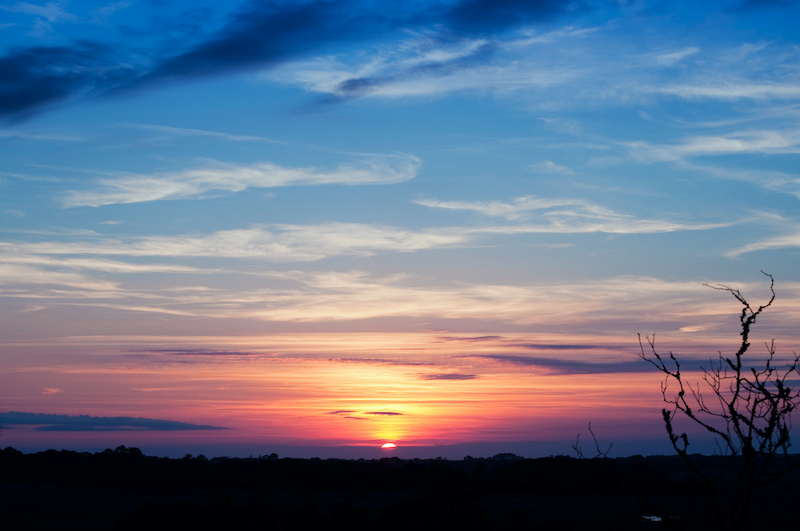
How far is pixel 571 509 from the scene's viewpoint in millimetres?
62781

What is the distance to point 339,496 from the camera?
7794 cm

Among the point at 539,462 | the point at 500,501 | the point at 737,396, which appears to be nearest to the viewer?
the point at 737,396

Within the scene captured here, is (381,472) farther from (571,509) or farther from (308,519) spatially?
(308,519)

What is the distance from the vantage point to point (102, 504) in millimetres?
66625

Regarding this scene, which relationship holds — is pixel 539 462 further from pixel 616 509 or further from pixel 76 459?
pixel 76 459

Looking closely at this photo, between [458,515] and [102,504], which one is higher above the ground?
[458,515]

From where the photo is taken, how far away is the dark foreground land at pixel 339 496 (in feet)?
82.7

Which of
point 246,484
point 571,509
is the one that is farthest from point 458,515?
point 246,484

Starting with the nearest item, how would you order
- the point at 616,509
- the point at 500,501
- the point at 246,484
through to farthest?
the point at 616,509, the point at 500,501, the point at 246,484

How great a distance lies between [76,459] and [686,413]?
12617cm

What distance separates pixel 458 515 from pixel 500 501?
50.7 metres

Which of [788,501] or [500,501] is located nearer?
[788,501]

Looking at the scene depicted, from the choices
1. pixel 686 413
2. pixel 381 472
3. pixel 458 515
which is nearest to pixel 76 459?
pixel 381 472

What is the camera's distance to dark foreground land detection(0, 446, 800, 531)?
25203mm
